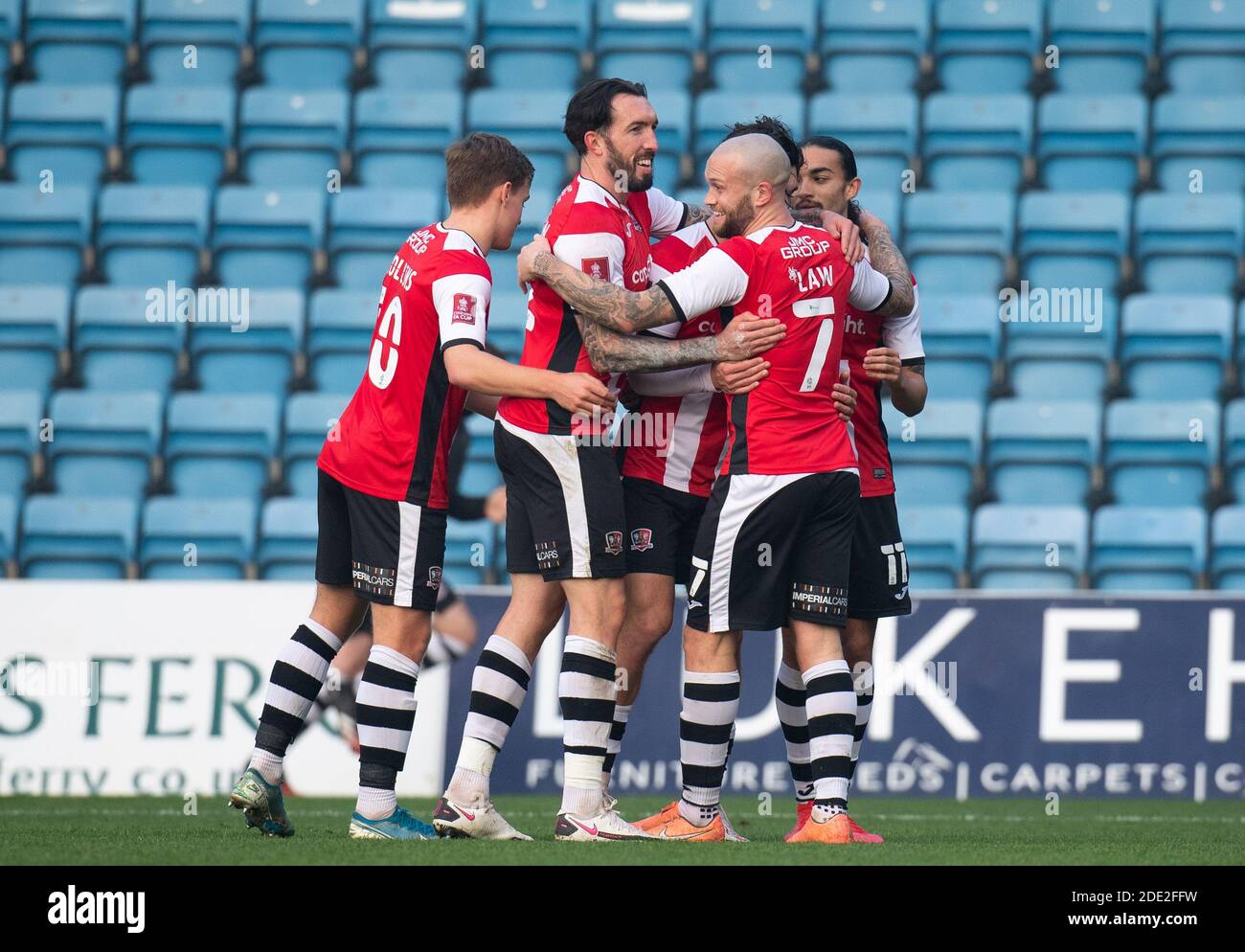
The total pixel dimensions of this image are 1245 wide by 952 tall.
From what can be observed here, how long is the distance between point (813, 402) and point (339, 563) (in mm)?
1747

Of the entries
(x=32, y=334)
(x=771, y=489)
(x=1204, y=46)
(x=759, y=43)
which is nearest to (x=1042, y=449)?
(x=1204, y=46)

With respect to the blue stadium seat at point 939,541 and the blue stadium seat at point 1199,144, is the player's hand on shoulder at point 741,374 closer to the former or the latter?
the blue stadium seat at point 939,541

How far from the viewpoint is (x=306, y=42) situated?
12875 mm

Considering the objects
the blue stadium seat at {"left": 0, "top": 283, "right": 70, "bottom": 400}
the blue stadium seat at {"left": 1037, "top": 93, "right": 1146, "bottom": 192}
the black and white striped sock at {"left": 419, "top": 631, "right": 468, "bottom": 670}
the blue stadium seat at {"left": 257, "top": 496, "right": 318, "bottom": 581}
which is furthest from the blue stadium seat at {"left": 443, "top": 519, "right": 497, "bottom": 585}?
the blue stadium seat at {"left": 1037, "top": 93, "right": 1146, "bottom": 192}

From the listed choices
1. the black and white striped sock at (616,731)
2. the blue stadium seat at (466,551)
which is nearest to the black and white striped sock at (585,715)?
the black and white striped sock at (616,731)

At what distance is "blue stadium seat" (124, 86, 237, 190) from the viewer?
12305 mm

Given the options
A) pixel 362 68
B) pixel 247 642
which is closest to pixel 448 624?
pixel 247 642

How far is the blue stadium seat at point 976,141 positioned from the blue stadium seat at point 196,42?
221 inches

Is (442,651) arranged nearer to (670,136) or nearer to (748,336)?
(748,336)

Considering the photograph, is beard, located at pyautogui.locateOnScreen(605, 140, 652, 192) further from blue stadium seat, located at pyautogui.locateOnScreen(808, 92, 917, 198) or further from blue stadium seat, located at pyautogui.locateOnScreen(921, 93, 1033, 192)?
blue stadium seat, located at pyautogui.locateOnScreen(921, 93, 1033, 192)

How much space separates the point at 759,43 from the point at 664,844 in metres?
9.12

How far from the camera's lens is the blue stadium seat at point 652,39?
12.6 meters

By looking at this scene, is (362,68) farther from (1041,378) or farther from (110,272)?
(1041,378)

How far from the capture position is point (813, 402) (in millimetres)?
5406
